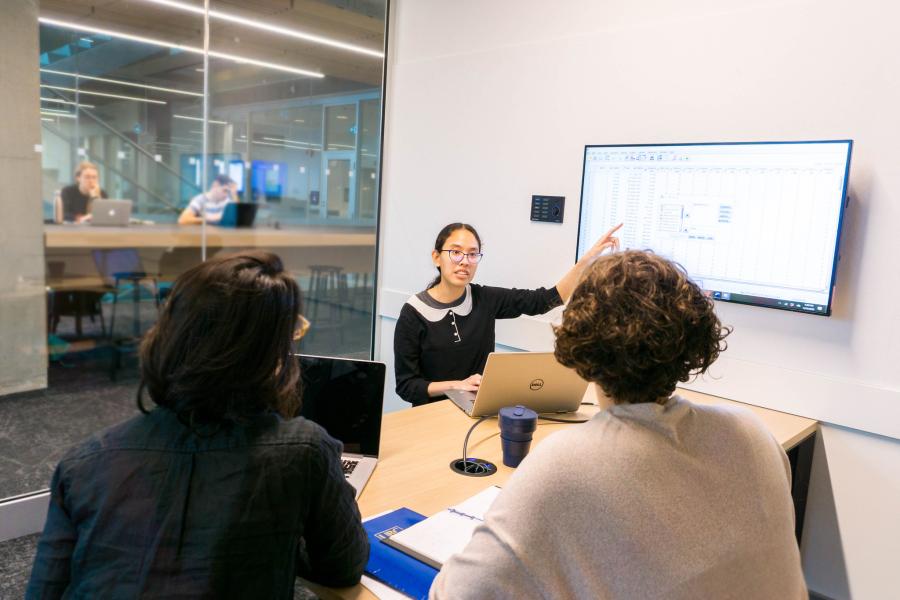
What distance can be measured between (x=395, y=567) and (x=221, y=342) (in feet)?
1.84

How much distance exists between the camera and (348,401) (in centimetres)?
179

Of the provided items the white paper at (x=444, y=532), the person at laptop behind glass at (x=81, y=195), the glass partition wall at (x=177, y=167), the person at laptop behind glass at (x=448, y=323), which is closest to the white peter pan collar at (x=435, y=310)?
the person at laptop behind glass at (x=448, y=323)

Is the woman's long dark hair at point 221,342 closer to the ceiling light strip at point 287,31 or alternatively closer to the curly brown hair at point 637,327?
the curly brown hair at point 637,327

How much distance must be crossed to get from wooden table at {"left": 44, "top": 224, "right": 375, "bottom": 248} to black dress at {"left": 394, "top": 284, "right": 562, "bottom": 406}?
1.57 meters

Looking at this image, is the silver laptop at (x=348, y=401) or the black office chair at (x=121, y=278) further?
the black office chair at (x=121, y=278)

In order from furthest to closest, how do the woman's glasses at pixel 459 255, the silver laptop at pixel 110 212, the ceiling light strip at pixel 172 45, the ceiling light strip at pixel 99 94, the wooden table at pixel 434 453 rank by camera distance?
the silver laptop at pixel 110 212, the ceiling light strip at pixel 172 45, the ceiling light strip at pixel 99 94, the woman's glasses at pixel 459 255, the wooden table at pixel 434 453

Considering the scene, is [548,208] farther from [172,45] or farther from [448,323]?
[172,45]

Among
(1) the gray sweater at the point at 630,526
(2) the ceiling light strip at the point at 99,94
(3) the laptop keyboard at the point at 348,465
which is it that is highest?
(2) the ceiling light strip at the point at 99,94

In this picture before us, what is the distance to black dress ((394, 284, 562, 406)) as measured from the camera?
8.55 ft

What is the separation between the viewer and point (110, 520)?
3.26 feet

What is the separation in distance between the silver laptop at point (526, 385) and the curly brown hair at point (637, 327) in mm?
935

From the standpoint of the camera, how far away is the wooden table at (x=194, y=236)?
429 cm

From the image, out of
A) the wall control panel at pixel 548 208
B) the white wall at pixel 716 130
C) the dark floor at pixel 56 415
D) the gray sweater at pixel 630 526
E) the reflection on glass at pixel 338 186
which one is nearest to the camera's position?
the gray sweater at pixel 630 526

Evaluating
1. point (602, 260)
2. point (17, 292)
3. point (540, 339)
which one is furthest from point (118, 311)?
point (602, 260)
